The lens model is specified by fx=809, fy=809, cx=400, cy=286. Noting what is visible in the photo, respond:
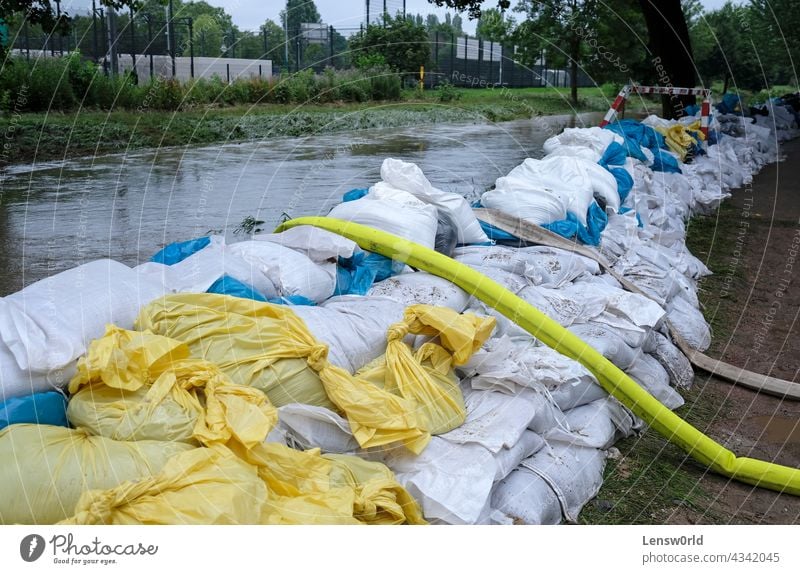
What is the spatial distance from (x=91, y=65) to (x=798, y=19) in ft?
34.5

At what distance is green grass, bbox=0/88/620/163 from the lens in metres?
9.05

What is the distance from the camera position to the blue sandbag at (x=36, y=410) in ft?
6.39

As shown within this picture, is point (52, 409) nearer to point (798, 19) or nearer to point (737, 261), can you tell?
point (737, 261)

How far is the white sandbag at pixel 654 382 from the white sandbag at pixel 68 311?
6.07 ft

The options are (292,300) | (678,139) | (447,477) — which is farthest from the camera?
(678,139)

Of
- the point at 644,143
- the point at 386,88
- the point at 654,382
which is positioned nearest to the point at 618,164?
the point at 644,143

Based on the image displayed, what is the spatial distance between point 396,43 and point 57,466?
6.49 feet

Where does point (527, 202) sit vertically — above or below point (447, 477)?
above

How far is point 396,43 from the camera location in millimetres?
3055

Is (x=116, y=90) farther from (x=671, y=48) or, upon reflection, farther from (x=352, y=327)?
(x=352, y=327)

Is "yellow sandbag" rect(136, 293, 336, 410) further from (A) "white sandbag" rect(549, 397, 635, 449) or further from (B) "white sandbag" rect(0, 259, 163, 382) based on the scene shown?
(A) "white sandbag" rect(549, 397, 635, 449)

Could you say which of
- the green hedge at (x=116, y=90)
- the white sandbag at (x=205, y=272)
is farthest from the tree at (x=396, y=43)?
the green hedge at (x=116, y=90)

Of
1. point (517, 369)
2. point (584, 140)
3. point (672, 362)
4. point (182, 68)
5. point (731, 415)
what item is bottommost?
point (731, 415)
